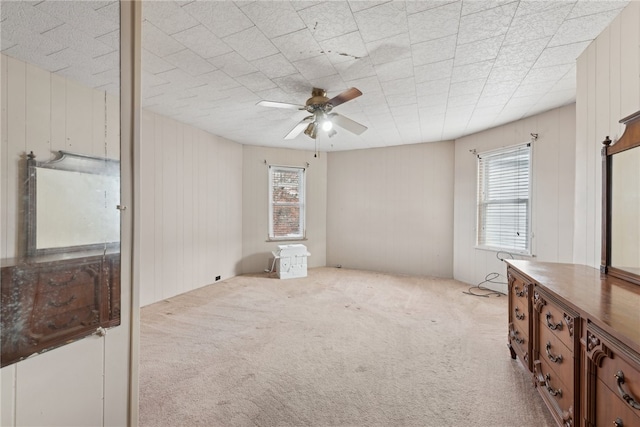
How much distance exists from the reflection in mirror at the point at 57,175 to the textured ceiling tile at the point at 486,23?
6.68ft

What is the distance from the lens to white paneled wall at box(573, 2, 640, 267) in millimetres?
1788

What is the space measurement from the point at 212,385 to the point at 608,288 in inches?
98.3

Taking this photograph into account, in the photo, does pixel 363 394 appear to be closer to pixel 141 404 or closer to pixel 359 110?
pixel 141 404

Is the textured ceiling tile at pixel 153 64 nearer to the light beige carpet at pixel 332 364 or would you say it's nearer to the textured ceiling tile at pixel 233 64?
the textured ceiling tile at pixel 233 64

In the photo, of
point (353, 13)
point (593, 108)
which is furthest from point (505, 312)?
point (353, 13)

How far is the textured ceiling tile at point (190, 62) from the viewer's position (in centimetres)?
232

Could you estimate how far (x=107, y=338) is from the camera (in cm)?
126

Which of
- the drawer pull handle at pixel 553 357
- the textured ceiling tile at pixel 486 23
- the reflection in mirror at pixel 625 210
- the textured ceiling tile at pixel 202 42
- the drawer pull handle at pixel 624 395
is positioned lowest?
the drawer pull handle at pixel 553 357

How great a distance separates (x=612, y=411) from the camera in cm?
111

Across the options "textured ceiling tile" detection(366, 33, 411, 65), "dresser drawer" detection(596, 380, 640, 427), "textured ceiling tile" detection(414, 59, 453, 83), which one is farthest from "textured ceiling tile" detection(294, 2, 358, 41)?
"dresser drawer" detection(596, 380, 640, 427)

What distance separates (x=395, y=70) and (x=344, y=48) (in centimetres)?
60

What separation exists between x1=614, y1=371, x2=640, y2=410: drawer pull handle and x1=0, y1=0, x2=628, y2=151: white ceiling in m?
1.99

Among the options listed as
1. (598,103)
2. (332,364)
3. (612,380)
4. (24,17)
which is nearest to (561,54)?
(598,103)

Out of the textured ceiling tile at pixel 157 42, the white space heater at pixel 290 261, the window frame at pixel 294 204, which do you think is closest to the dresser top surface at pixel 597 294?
the textured ceiling tile at pixel 157 42
